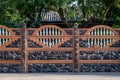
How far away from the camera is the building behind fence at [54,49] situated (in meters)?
16.2

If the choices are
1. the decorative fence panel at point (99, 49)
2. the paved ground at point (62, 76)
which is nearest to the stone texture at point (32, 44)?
the paved ground at point (62, 76)

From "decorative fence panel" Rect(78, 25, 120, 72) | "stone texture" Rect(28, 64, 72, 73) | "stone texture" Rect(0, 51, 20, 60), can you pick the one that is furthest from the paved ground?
"stone texture" Rect(0, 51, 20, 60)

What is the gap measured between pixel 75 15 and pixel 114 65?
711cm

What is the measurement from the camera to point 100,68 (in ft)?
54.1

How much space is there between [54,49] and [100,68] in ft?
6.94

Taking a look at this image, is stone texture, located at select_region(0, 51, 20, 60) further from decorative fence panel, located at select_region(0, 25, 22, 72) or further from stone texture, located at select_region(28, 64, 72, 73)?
stone texture, located at select_region(28, 64, 72, 73)

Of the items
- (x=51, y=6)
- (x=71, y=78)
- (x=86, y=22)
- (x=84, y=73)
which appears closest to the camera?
(x=71, y=78)

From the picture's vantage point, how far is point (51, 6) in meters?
22.0

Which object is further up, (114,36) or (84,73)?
(114,36)

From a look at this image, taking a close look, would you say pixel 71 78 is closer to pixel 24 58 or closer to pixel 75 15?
pixel 24 58

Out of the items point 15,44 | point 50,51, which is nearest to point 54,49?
point 50,51

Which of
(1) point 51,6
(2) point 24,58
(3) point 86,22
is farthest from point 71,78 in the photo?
(3) point 86,22

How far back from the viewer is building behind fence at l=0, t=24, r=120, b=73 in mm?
16172

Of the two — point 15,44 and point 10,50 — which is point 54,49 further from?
point 10,50
